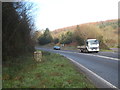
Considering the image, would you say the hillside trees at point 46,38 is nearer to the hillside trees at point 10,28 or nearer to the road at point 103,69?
the hillside trees at point 10,28

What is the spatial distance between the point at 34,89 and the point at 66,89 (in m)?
1.15

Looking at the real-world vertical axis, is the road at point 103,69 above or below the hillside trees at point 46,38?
below

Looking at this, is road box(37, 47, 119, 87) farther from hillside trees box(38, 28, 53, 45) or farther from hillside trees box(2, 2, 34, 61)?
hillside trees box(38, 28, 53, 45)

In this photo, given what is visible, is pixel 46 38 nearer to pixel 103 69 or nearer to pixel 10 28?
pixel 10 28

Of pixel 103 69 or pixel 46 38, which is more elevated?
pixel 46 38

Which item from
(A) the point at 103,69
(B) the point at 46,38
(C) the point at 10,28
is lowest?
(A) the point at 103,69

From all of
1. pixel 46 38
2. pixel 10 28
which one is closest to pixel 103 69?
pixel 10 28

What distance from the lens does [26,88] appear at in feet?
26.4

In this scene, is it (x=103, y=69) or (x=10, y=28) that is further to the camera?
(x=10, y=28)

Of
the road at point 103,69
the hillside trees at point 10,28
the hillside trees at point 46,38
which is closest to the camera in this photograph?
the road at point 103,69

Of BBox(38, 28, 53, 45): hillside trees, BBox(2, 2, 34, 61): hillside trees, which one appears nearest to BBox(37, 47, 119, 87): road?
BBox(2, 2, 34, 61): hillside trees

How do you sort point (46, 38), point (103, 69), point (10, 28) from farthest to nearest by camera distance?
point (46, 38)
point (10, 28)
point (103, 69)

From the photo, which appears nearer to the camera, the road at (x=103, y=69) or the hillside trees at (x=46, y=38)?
the road at (x=103, y=69)

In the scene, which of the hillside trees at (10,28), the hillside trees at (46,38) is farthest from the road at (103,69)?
the hillside trees at (46,38)
